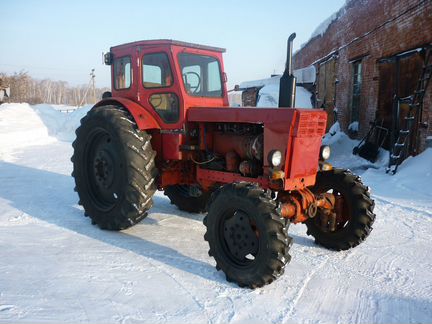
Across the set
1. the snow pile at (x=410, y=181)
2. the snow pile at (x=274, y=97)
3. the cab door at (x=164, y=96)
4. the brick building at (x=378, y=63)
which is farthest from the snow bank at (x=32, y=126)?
the brick building at (x=378, y=63)

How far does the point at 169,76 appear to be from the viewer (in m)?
4.84

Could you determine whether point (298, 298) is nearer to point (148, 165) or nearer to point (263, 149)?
point (263, 149)

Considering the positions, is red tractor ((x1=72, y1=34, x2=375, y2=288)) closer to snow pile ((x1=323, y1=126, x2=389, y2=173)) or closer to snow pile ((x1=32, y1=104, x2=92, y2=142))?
snow pile ((x1=323, y1=126, x2=389, y2=173))

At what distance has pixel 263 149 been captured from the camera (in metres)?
4.20

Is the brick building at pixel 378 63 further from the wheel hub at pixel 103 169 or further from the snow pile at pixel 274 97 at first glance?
the wheel hub at pixel 103 169

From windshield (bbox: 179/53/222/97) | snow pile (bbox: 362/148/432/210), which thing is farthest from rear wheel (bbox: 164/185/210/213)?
snow pile (bbox: 362/148/432/210)

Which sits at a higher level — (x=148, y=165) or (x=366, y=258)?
(x=148, y=165)

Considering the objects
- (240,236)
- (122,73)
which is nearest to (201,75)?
(122,73)

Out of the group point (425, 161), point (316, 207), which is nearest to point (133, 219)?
point (316, 207)

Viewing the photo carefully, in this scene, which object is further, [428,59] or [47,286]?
[428,59]

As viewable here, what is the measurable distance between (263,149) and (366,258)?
1.63 metres

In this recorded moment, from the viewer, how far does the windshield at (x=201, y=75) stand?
4949 mm

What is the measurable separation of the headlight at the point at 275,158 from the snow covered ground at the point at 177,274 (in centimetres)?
109

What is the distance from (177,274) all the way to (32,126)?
14.9 m
